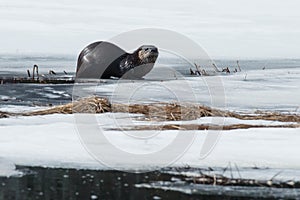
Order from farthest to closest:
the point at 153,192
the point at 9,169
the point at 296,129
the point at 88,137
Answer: the point at 296,129
the point at 88,137
the point at 9,169
the point at 153,192

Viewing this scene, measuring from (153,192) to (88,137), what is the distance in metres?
1.82

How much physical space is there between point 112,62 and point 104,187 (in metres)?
9.65

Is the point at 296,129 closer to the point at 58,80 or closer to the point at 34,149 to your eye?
the point at 34,149

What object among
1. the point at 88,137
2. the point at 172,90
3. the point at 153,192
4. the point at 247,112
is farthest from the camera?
the point at 172,90

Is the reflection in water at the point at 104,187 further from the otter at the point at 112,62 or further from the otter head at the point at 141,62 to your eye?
the otter head at the point at 141,62

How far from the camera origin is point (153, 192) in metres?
4.02

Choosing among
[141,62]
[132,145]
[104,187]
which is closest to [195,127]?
[132,145]


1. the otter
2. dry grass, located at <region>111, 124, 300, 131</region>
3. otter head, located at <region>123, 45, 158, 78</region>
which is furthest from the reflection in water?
otter head, located at <region>123, 45, 158, 78</region>

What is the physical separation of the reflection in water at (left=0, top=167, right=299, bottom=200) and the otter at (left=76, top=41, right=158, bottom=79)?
8934mm

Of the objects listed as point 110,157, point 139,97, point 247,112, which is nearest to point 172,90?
point 139,97

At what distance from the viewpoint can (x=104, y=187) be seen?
13.6ft

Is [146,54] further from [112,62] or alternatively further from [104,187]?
[104,187]

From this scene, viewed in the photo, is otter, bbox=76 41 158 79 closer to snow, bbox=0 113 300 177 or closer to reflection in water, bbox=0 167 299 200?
snow, bbox=0 113 300 177

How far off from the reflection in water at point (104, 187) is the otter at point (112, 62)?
8.93m
